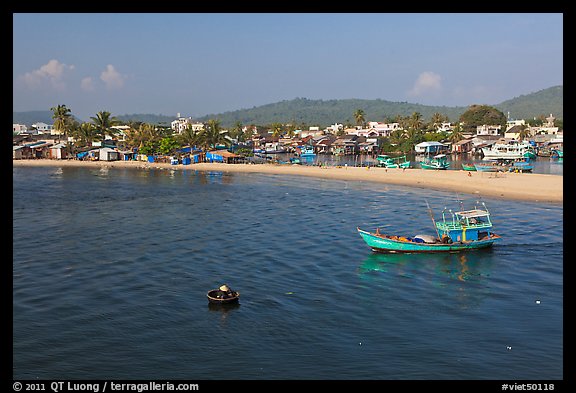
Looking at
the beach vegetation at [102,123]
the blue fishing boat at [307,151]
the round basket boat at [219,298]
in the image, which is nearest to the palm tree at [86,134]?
the beach vegetation at [102,123]

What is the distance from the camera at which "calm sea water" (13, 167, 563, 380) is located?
724 inches

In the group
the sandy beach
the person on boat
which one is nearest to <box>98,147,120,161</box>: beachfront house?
the sandy beach

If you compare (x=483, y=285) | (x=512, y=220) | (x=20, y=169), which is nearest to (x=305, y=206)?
(x=512, y=220)

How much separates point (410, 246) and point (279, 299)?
11.9 metres

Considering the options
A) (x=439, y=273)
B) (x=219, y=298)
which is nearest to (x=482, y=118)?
(x=439, y=273)

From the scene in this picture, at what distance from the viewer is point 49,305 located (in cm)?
2430

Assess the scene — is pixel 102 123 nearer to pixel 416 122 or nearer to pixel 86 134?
pixel 86 134

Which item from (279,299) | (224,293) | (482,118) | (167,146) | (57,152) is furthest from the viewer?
(482,118)

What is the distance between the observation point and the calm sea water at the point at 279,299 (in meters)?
18.4

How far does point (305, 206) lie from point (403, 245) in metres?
22.7

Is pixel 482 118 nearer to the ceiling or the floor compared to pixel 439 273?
nearer to the ceiling

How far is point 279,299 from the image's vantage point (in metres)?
25.1

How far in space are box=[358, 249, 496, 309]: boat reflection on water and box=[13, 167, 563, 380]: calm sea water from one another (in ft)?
0.52

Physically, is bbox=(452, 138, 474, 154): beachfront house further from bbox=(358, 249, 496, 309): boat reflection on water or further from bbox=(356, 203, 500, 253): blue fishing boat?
bbox=(358, 249, 496, 309): boat reflection on water
